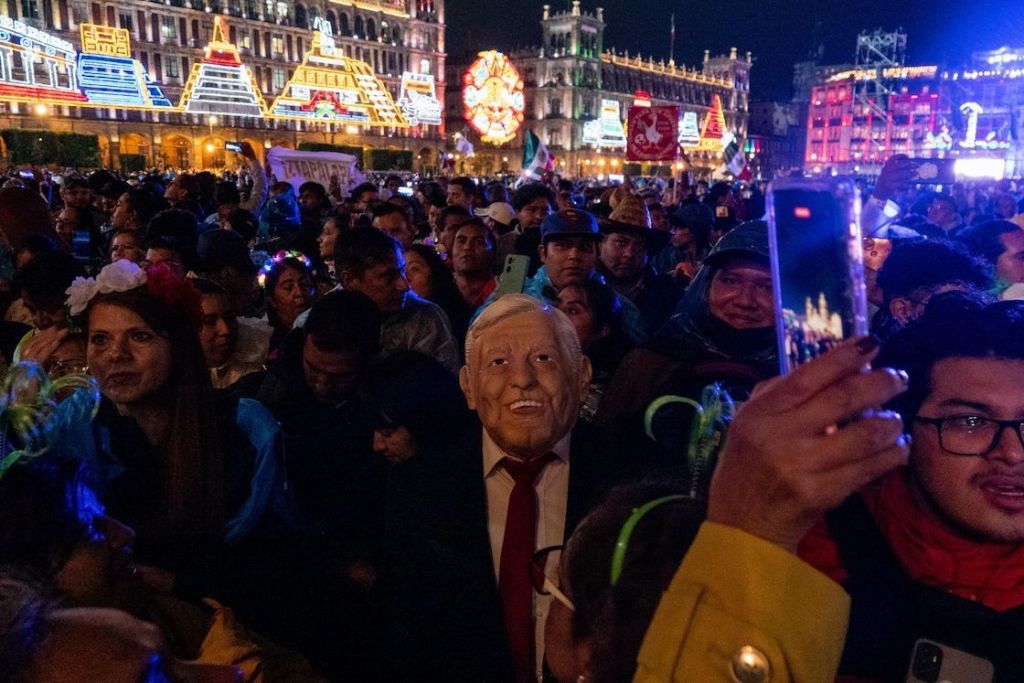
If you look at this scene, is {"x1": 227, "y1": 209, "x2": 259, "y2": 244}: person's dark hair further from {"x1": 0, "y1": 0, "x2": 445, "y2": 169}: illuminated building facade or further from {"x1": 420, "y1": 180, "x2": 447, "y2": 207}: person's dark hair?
{"x1": 0, "y1": 0, "x2": 445, "y2": 169}: illuminated building facade

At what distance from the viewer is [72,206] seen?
7.78 m

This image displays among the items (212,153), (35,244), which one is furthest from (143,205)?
(212,153)

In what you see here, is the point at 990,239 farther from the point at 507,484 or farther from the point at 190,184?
the point at 190,184

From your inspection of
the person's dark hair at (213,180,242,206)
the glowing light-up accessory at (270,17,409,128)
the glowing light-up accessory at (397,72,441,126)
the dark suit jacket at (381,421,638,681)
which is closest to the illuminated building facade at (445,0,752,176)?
→ the glowing light-up accessory at (397,72,441,126)

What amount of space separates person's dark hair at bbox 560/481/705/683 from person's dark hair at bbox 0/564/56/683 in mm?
818

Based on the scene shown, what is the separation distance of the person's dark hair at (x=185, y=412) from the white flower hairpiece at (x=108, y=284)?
18 millimetres

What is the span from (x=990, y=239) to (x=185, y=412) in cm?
547

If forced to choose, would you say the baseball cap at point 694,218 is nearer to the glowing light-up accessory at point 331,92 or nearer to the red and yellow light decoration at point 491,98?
the red and yellow light decoration at point 491,98

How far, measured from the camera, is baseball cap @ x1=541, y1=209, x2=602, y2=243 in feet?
15.1

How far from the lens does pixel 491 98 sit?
3581cm

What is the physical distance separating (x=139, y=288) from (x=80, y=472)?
0.96 m

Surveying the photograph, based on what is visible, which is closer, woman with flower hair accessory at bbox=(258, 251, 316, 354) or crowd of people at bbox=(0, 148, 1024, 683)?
crowd of people at bbox=(0, 148, 1024, 683)

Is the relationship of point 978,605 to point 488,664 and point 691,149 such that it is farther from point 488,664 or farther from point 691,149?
point 691,149

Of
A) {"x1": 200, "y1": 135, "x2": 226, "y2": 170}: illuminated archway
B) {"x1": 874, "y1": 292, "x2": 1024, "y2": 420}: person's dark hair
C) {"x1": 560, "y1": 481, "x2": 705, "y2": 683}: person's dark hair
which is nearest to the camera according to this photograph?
{"x1": 560, "y1": 481, "x2": 705, "y2": 683}: person's dark hair
